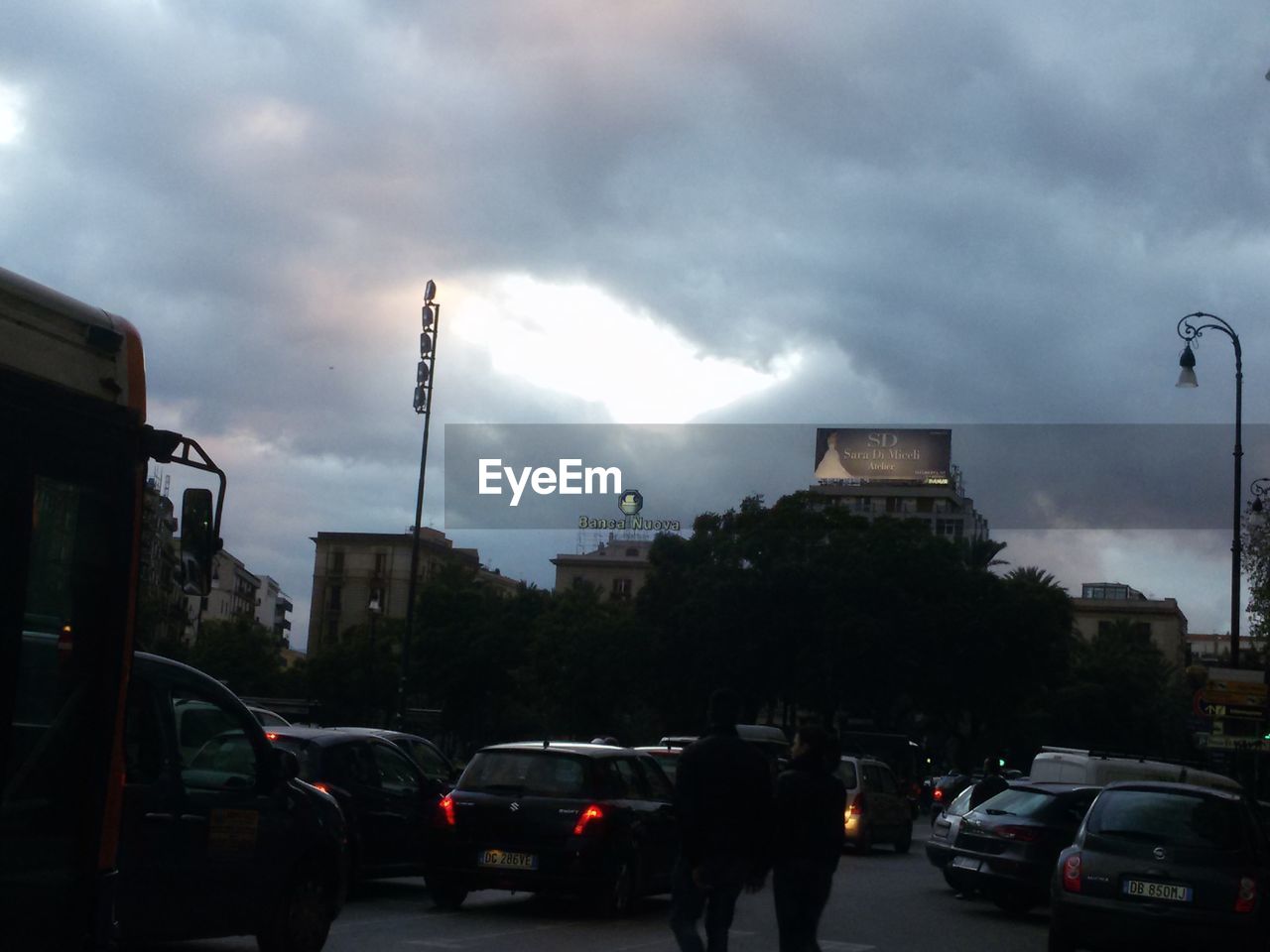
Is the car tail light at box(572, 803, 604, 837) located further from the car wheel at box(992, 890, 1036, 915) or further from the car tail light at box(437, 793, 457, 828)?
the car wheel at box(992, 890, 1036, 915)

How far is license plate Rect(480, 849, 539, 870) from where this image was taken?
13.4 m

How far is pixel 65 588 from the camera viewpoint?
20.0 feet

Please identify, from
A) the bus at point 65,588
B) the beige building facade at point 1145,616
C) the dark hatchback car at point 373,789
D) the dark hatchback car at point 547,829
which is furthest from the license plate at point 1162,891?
the beige building facade at point 1145,616

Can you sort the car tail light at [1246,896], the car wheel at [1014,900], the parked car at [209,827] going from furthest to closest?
the car wheel at [1014,900] → the car tail light at [1246,896] → the parked car at [209,827]

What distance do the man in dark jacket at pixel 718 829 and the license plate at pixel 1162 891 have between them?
188 inches

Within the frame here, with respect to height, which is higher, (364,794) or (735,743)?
(735,743)

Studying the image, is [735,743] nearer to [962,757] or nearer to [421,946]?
[421,946]

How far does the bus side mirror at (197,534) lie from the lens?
264 inches

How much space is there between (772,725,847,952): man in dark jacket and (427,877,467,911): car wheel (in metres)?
5.44

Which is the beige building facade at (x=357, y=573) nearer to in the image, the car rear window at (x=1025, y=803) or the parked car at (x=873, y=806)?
the parked car at (x=873, y=806)

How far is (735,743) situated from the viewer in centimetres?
852

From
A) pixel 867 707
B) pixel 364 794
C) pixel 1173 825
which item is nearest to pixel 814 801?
pixel 1173 825

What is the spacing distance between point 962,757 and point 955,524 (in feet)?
163

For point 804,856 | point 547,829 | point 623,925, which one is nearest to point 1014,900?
point 623,925
